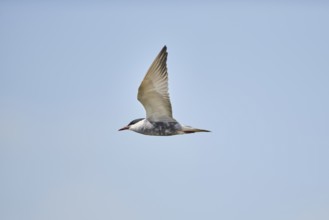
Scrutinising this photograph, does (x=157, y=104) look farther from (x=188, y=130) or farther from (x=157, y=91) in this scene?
(x=188, y=130)

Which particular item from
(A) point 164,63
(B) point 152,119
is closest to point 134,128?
(B) point 152,119

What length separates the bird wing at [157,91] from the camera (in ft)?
84.1

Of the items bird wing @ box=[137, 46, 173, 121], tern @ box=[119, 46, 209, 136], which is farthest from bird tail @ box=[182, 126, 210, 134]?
bird wing @ box=[137, 46, 173, 121]

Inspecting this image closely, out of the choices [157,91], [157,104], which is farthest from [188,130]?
[157,91]

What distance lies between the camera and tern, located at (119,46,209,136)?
25625 millimetres

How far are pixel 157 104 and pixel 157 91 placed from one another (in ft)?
1.67

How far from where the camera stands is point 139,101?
1033 inches

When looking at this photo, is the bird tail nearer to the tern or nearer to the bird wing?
the tern

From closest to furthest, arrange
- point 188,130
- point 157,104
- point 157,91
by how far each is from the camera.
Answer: point 188,130
point 157,91
point 157,104

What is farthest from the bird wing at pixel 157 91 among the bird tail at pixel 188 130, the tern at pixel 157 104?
the bird tail at pixel 188 130

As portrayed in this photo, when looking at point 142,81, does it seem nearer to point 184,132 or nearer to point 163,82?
point 163,82

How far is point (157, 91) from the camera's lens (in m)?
25.8

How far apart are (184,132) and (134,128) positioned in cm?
192

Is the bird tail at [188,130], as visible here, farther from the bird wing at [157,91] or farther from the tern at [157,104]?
the bird wing at [157,91]
